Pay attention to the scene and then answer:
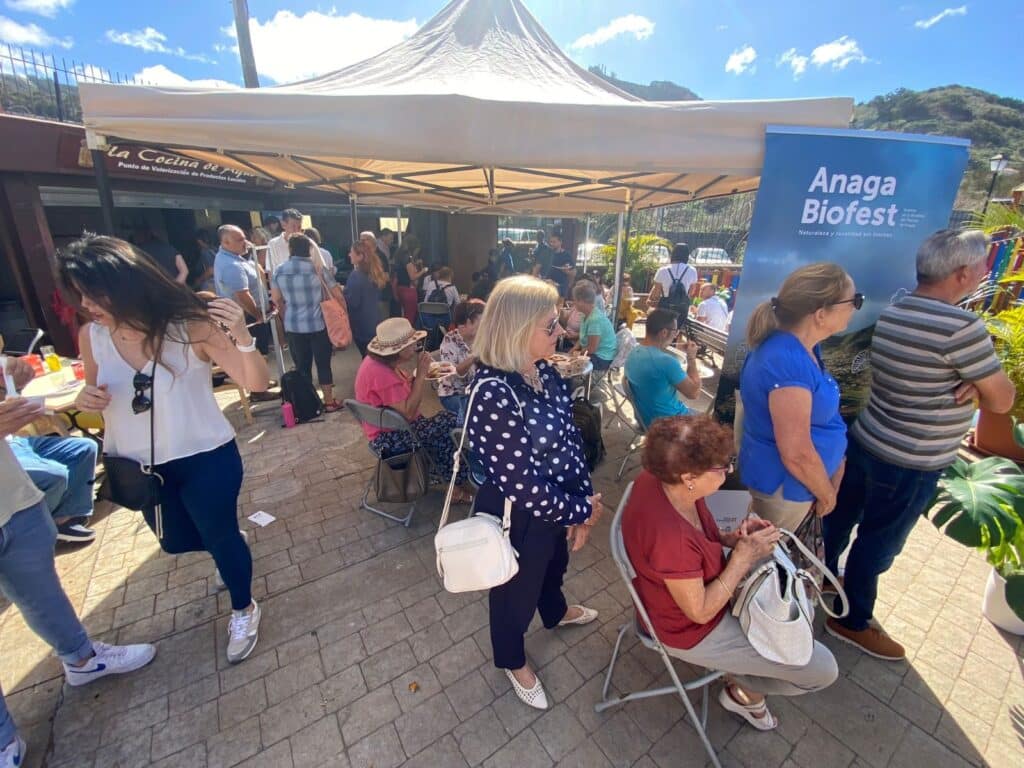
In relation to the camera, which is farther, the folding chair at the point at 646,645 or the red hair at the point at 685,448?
the folding chair at the point at 646,645

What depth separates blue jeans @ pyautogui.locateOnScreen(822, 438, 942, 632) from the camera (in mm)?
2105

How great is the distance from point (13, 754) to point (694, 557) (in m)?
2.59

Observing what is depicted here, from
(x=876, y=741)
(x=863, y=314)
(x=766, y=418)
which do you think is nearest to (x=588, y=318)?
(x=863, y=314)

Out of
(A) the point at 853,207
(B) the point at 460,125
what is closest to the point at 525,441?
(B) the point at 460,125

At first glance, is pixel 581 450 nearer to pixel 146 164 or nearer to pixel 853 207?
pixel 853 207

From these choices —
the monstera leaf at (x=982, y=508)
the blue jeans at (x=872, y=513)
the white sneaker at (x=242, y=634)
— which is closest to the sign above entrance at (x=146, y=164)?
the white sneaker at (x=242, y=634)

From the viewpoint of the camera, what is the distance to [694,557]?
4.93 feet

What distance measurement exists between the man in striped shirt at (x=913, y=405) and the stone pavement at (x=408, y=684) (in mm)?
384

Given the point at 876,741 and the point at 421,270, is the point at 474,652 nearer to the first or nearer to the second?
the point at 876,741

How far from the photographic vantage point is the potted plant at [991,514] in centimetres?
209

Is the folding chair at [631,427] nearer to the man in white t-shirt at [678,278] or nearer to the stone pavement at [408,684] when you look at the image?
the stone pavement at [408,684]

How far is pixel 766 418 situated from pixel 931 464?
2.70 ft

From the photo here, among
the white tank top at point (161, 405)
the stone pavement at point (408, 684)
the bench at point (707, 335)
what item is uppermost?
the white tank top at point (161, 405)

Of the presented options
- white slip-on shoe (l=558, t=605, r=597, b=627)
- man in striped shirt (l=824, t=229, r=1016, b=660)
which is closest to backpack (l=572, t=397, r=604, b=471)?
white slip-on shoe (l=558, t=605, r=597, b=627)
